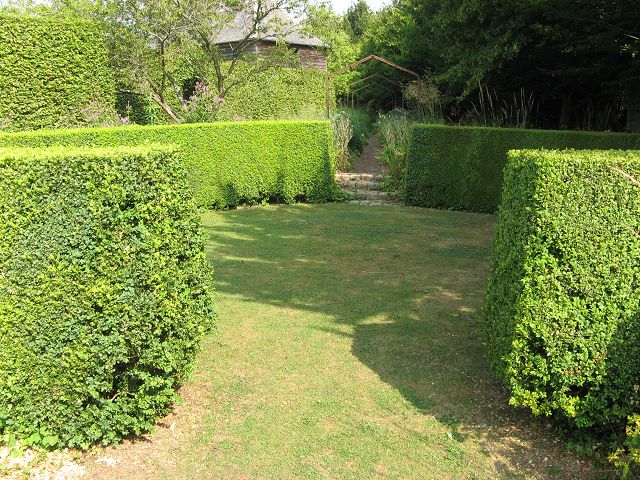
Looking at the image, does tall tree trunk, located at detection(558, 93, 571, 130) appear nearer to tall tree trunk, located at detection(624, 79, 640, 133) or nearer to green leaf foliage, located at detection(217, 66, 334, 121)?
tall tree trunk, located at detection(624, 79, 640, 133)

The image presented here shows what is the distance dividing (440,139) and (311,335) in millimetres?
7976

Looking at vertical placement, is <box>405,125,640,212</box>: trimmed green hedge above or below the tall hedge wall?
below

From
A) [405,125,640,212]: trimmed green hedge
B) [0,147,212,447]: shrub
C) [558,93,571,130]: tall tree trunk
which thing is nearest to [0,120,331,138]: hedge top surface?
[405,125,640,212]: trimmed green hedge

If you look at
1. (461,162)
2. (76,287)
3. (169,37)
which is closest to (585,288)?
(76,287)

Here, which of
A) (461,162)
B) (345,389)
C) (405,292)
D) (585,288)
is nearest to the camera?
(585,288)

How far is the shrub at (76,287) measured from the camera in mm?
3662

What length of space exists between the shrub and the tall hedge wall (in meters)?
10.4

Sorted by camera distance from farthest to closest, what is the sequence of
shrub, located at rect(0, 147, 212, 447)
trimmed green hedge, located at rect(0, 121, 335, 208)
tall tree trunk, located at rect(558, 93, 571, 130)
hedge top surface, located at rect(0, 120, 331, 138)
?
tall tree trunk, located at rect(558, 93, 571, 130)
trimmed green hedge, located at rect(0, 121, 335, 208)
hedge top surface, located at rect(0, 120, 331, 138)
shrub, located at rect(0, 147, 212, 447)

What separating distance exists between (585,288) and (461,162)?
9.03 m

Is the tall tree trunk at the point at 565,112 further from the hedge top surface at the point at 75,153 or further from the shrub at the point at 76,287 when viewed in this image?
the shrub at the point at 76,287

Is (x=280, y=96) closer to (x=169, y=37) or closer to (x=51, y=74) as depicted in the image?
(x=169, y=37)

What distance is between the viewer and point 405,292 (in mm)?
7133

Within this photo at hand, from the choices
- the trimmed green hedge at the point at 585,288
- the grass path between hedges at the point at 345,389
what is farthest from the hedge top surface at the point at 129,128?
the trimmed green hedge at the point at 585,288

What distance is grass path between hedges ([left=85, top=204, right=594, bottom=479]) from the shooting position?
3.79m
